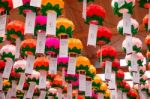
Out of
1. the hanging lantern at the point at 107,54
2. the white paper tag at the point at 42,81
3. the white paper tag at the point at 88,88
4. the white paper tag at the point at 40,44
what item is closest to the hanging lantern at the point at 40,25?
the white paper tag at the point at 40,44

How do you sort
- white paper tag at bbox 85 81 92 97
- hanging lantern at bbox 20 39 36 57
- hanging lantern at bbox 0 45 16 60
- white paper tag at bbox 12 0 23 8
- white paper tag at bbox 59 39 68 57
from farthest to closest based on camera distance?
white paper tag at bbox 85 81 92 97 → hanging lantern at bbox 0 45 16 60 → hanging lantern at bbox 20 39 36 57 → white paper tag at bbox 59 39 68 57 → white paper tag at bbox 12 0 23 8

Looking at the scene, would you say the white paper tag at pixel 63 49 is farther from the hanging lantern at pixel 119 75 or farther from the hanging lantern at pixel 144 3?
the hanging lantern at pixel 119 75

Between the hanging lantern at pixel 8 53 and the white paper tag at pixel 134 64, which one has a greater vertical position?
the hanging lantern at pixel 8 53

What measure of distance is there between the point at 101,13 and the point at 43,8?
26.7 inches

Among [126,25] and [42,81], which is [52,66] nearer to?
[42,81]

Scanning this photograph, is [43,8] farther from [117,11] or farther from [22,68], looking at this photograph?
[22,68]

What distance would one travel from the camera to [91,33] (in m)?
3.32

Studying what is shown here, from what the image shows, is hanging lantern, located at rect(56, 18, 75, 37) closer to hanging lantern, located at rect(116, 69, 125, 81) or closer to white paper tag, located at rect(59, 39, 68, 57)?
white paper tag, located at rect(59, 39, 68, 57)

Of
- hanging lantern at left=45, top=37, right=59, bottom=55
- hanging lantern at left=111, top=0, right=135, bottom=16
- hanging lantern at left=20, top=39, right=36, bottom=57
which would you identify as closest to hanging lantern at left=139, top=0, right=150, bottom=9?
hanging lantern at left=111, top=0, right=135, bottom=16

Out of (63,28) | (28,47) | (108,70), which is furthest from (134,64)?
(28,47)

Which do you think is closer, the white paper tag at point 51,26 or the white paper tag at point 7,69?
the white paper tag at point 51,26

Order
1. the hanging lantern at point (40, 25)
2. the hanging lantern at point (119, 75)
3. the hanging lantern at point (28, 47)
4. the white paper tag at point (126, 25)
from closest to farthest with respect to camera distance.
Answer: the white paper tag at point (126, 25) < the hanging lantern at point (40, 25) < the hanging lantern at point (28, 47) < the hanging lantern at point (119, 75)

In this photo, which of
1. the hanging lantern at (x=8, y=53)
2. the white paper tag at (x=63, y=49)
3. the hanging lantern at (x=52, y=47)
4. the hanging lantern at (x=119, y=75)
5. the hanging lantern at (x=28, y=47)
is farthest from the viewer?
the hanging lantern at (x=119, y=75)

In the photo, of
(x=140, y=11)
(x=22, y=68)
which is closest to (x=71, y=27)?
(x=22, y=68)
